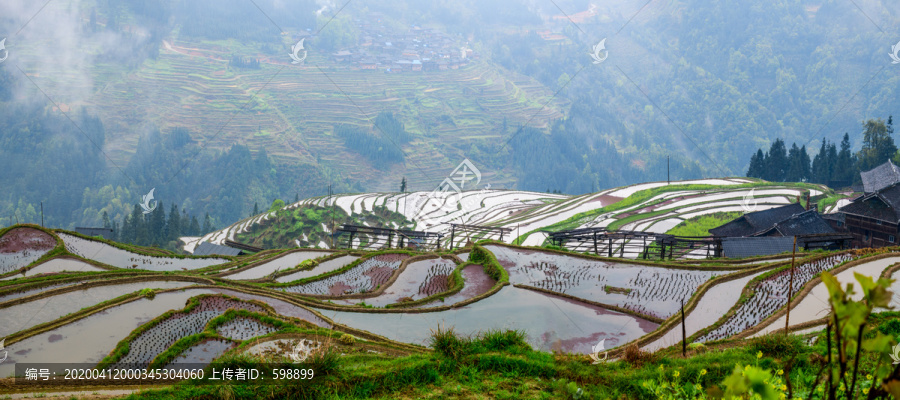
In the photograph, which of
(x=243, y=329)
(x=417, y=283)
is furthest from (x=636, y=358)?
(x=417, y=283)

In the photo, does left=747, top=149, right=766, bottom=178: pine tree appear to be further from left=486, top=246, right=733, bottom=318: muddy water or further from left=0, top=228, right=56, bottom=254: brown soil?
left=0, top=228, right=56, bottom=254: brown soil

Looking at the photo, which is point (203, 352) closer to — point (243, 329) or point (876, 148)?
point (243, 329)

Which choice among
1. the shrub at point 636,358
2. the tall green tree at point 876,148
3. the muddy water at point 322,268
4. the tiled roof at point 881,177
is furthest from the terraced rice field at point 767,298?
the tall green tree at point 876,148

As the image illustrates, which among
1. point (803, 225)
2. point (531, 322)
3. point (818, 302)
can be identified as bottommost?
point (531, 322)

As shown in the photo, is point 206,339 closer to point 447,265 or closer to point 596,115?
point 447,265

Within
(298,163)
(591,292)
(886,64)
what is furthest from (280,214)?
(886,64)

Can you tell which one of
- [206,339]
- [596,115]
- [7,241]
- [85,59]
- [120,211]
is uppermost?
[85,59]
